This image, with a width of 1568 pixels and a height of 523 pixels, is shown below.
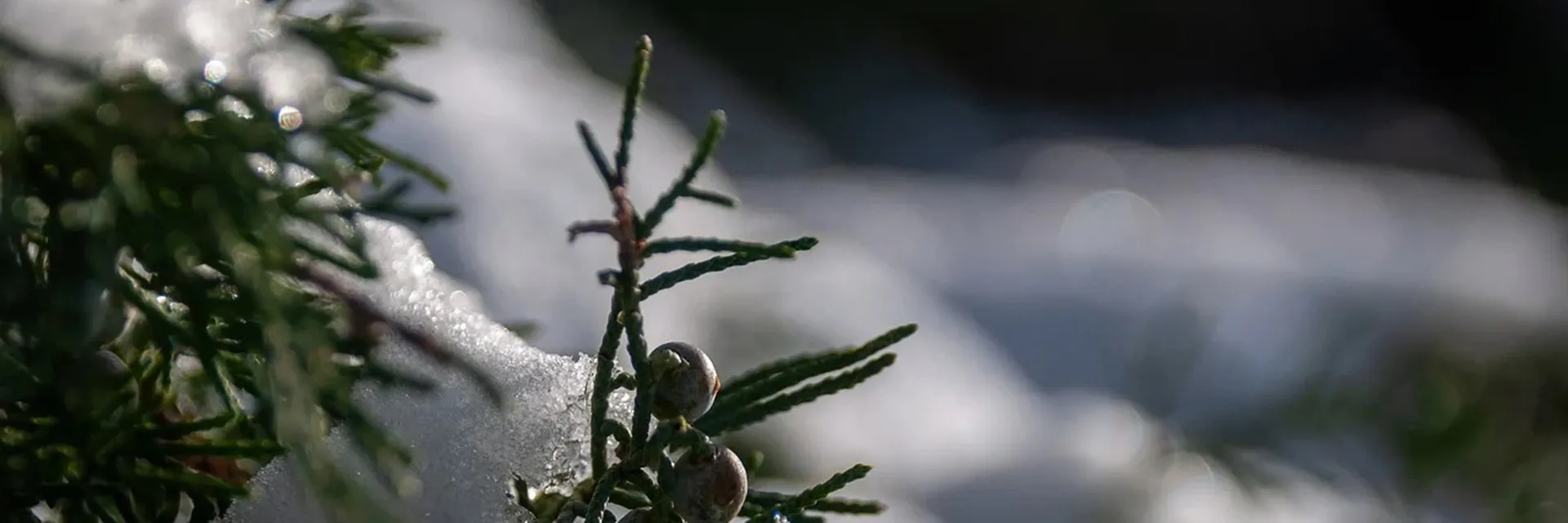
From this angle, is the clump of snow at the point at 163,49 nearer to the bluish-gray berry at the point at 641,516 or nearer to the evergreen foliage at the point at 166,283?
the evergreen foliage at the point at 166,283

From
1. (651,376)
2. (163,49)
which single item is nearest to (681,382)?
(651,376)

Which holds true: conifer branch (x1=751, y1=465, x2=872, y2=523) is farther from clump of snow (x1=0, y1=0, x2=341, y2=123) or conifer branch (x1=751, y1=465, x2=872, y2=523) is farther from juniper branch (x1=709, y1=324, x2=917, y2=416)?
clump of snow (x1=0, y1=0, x2=341, y2=123)

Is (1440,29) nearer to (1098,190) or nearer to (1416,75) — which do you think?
(1416,75)

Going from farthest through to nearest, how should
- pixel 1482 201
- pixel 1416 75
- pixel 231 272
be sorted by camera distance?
pixel 1416 75
pixel 1482 201
pixel 231 272

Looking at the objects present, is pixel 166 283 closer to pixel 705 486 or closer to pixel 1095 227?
pixel 705 486

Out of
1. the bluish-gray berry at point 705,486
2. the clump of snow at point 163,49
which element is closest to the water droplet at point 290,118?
the clump of snow at point 163,49

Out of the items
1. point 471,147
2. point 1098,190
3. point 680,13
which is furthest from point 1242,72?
point 471,147

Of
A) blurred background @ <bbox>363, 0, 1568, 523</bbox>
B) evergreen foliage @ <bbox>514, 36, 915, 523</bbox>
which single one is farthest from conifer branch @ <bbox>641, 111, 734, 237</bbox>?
blurred background @ <bbox>363, 0, 1568, 523</bbox>

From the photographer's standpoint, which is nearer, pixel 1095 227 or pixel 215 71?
pixel 215 71
